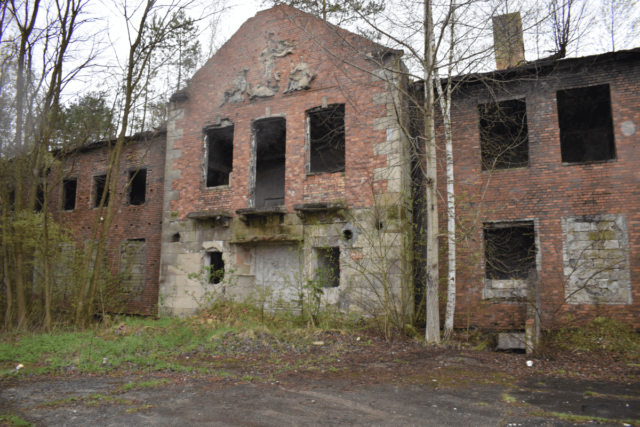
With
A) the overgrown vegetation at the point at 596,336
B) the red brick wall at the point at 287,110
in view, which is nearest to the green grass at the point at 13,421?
the red brick wall at the point at 287,110

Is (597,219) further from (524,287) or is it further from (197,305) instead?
(197,305)

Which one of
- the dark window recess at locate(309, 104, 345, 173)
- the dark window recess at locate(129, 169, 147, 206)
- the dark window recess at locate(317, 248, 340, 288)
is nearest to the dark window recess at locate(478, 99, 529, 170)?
the dark window recess at locate(309, 104, 345, 173)

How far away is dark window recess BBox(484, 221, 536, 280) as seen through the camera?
10.8 m

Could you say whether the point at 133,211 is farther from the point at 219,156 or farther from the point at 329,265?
the point at 329,265

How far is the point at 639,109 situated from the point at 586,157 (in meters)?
3.29

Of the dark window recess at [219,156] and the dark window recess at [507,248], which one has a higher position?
the dark window recess at [219,156]

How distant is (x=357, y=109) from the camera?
1133 cm

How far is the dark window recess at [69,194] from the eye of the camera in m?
17.8

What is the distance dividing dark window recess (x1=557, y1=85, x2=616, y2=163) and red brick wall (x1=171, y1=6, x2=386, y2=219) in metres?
5.19

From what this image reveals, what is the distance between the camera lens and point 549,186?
10555 millimetres

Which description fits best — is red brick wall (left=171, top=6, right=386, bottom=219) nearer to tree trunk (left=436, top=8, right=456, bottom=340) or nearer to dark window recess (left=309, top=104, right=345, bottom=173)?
dark window recess (left=309, top=104, right=345, bottom=173)

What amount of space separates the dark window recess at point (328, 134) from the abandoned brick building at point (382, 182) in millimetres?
139

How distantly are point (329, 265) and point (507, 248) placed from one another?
4.72 meters

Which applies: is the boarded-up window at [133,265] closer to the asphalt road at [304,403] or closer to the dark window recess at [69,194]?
the dark window recess at [69,194]
